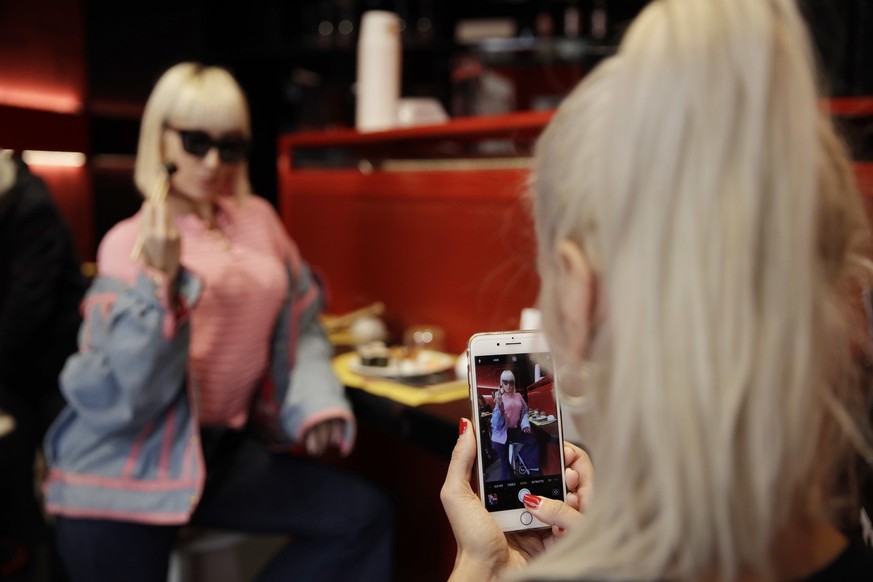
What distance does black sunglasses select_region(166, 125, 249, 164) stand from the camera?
62.3 inches

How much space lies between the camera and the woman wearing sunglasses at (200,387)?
1403 mm

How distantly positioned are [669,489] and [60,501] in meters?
1.27

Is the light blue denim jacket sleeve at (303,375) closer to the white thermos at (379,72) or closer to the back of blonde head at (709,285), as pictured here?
the white thermos at (379,72)

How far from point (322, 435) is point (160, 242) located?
53 centimetres

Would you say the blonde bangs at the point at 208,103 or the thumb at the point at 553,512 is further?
the blonde bangs at the point at 208,103

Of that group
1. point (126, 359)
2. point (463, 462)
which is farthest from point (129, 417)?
point (463, 462)

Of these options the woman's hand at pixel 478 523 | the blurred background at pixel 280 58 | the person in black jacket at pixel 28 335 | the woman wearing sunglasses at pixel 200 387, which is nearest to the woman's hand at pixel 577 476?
the woman's hand at pixel 478 523

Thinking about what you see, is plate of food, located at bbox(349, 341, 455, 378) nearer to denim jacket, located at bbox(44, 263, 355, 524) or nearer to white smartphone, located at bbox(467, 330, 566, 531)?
denim jacket, located at bbox(44, 263, 355, 524)

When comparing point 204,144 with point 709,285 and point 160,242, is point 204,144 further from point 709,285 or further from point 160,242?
point 709,285

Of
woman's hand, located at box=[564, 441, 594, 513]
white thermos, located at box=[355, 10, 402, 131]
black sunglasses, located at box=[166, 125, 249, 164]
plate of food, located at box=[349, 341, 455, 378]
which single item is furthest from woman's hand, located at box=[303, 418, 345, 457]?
white thermos, located at box=[355, 10, 402, 131]

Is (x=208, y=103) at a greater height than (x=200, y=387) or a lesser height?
greater

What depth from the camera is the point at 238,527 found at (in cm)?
160

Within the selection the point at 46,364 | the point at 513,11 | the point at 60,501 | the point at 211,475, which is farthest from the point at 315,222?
the point at 513,11

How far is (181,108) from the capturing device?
62.6 inches
